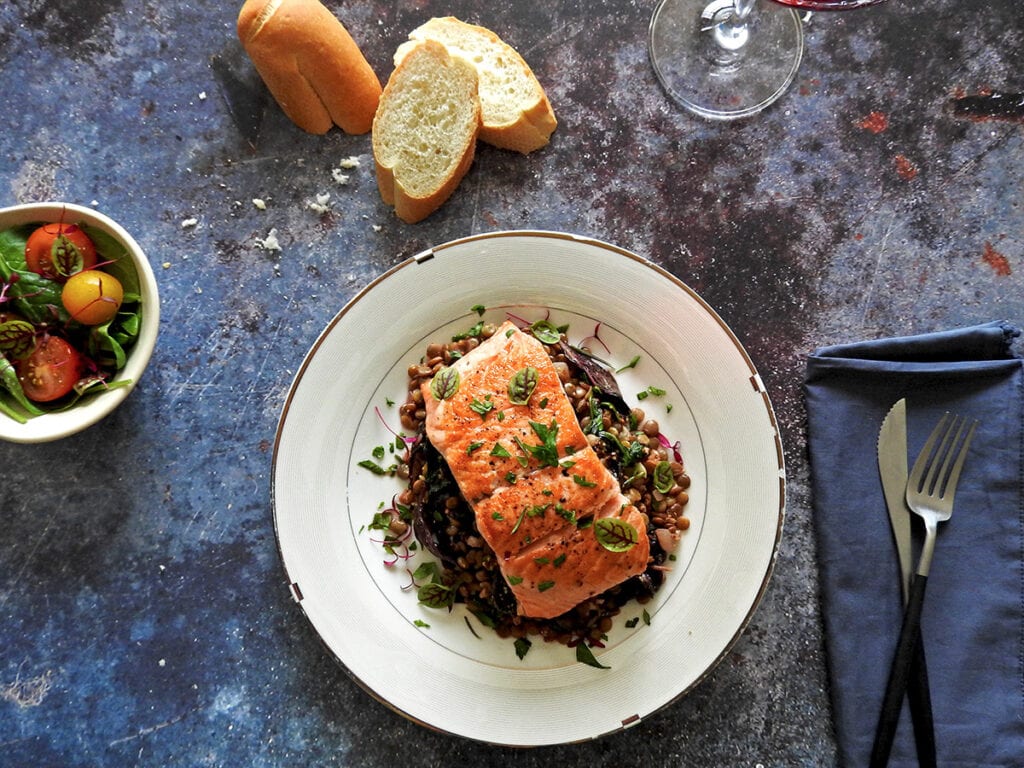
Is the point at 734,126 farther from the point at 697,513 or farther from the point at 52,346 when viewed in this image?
the point at 52,346

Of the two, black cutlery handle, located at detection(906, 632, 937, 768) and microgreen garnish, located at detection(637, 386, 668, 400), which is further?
microgreen garnish, located at detection(637, 386, 668, 400)

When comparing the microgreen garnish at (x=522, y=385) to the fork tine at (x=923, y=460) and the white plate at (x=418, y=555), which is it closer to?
the white plate at (x=418, y=555)

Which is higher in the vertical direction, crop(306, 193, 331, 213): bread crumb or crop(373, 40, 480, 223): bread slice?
crop(373, 40, 480, 223): bread slice

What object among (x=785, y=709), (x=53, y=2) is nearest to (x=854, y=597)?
(x=785, y=709)

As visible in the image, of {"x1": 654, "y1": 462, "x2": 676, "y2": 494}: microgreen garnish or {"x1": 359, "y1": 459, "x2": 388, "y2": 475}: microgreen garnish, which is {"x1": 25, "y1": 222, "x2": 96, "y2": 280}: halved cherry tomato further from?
{"x1": 654, "y1": 462, "x2": 676, "y2": 494}: microgreen garnish

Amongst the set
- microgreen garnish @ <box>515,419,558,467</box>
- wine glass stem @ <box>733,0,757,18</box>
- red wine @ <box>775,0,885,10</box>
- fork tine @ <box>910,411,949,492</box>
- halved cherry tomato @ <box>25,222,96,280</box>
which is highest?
red wine @ <box>775,0,885,10</box>

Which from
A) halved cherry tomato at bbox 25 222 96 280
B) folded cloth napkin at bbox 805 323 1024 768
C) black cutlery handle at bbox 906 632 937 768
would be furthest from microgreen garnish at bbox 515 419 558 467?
halved cherry tomato at bbox 25 222 96 280

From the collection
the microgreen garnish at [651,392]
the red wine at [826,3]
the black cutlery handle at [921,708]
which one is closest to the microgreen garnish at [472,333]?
the microgreen garnish at [651,392]
